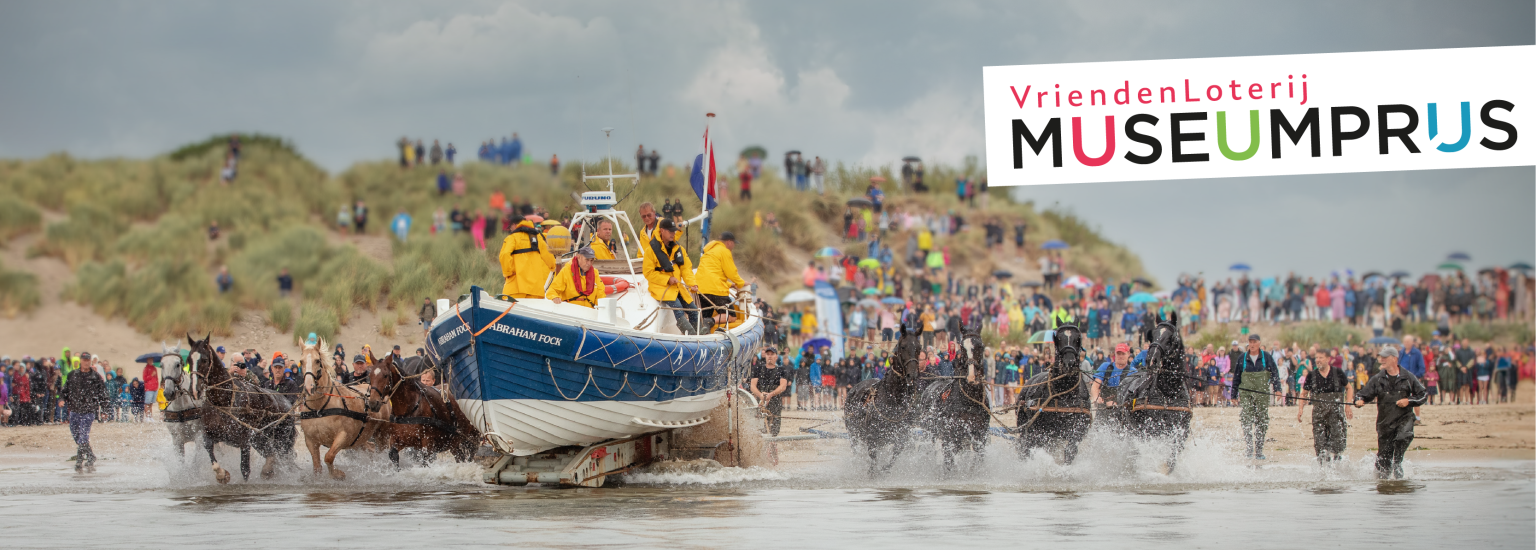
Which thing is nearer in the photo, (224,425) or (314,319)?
(224,425)

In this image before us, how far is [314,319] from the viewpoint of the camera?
29.9m

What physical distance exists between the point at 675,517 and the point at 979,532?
2684mm

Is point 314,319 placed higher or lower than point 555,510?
higher

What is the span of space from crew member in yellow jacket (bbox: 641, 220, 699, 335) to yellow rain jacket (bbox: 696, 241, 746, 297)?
0.18 meters

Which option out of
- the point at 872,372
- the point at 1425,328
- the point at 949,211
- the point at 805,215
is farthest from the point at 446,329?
the point at 949,211

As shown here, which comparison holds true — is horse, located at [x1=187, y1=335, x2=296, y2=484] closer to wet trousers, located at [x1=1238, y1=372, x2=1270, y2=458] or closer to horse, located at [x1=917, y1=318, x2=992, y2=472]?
horse, located at [x1=917, y1=318, x2=992, y2=472]

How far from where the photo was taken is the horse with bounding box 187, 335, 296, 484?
15156 mm

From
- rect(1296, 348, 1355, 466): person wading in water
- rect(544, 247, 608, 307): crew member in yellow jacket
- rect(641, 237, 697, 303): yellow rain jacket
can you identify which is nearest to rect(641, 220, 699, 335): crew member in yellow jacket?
rect(641, 237, 697, 303): yellow rain jacket

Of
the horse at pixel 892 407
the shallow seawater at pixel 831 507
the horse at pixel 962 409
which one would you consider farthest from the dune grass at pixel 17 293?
the horse at pixel 962 409

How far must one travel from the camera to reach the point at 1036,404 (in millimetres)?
14633

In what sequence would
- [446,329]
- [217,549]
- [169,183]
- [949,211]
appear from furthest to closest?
[949,211]
[169,183]
[446,329]
[217,549]

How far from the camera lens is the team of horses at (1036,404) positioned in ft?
46.5

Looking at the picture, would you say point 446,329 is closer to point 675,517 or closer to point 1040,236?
point 675,517

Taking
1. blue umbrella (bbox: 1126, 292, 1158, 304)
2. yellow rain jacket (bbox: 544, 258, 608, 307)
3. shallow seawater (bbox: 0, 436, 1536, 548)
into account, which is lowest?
shallow seawater (bbox: 0, 436, 1536, 548)
